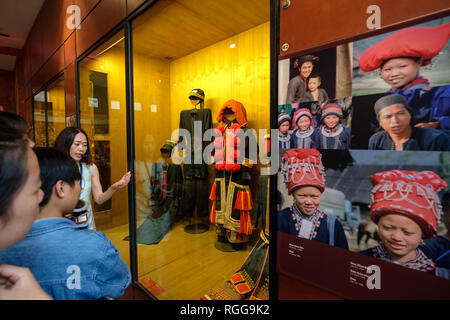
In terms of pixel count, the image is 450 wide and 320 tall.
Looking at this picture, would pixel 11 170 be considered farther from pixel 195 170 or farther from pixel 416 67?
pixel 195 170

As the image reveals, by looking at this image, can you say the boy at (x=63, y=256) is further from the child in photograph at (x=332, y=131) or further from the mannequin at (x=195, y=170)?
the mannequin at (x=195, y=170)

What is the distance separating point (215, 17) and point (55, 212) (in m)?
1.69

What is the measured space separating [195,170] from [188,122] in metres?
0.47

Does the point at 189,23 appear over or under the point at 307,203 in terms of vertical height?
over

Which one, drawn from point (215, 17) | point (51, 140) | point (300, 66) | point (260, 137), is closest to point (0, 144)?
point (300, 66)

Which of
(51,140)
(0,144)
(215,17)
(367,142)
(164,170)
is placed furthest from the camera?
(51,140)

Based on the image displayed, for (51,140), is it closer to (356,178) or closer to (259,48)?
(259,48)

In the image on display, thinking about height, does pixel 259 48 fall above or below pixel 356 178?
above

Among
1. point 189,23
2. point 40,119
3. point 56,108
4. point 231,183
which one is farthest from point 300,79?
point 40,119

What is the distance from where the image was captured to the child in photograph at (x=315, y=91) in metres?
0.76

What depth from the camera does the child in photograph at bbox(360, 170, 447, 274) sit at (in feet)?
1.95

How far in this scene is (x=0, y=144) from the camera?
17.2 inches

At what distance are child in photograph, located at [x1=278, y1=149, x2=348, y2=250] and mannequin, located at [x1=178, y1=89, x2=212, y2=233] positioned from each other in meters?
1.36

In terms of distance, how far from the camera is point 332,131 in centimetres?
74
